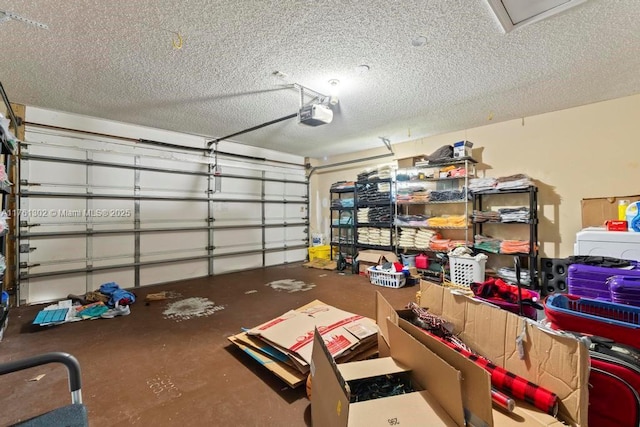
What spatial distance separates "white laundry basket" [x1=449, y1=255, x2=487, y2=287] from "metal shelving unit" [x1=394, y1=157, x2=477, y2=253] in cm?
55

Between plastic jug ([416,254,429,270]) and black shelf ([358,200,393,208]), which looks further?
black shelf ([358,200,393,208])

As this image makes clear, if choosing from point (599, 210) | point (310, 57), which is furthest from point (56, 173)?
point (599, 210)

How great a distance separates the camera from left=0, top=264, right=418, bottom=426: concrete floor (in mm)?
1591

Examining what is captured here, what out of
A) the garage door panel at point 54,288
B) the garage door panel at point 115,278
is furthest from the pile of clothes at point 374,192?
the garage door panel at point 54,288

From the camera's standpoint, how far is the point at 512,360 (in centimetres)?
133

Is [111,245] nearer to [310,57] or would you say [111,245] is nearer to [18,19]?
[18,19]

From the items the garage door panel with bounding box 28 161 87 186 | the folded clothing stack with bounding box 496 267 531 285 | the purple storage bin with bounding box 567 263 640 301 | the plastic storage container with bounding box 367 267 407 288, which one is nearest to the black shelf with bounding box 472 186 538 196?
the folded clothing stack with bounding box 496 267 531 285

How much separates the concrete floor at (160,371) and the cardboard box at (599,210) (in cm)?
254

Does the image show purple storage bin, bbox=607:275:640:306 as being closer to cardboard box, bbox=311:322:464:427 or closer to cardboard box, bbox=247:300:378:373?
cardboard box, bbox=311:322:464:427

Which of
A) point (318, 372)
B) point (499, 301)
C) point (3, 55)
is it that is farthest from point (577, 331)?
point (3, 55)

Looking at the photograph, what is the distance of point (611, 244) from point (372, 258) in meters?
3.19

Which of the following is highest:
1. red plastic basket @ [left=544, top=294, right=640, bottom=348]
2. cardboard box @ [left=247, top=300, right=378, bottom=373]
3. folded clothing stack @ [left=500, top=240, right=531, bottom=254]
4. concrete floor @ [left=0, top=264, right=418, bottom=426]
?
folded clothing stack @ [left=500, top=240, right=531, bottom=254]

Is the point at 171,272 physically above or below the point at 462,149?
below

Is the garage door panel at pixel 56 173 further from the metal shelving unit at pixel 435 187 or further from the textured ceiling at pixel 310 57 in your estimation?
the metal shelving unit at pixel 435 187
